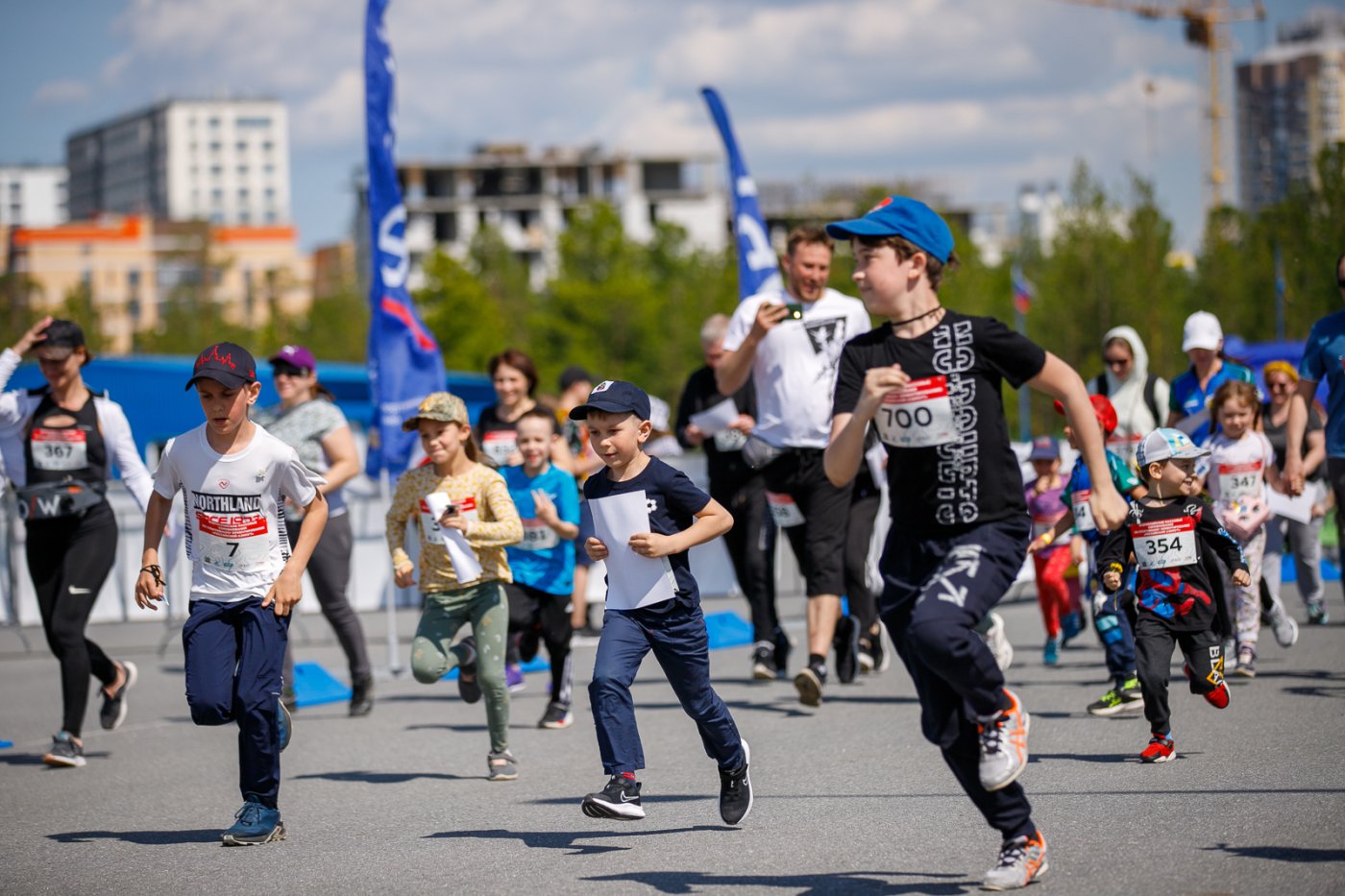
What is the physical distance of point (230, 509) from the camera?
269 inches

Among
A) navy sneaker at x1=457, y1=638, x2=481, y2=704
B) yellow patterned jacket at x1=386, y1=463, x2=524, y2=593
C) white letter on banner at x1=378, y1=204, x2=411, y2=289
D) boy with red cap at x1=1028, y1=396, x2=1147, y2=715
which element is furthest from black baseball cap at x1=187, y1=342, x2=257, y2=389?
white letter on banner at x1=378, y1=204, x2=411, y2=289

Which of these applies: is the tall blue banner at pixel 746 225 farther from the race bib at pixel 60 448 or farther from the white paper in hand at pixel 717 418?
the race bib at pixel 60 448

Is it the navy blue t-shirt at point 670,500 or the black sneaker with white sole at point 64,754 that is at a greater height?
the navy blue t-shirt at point 670,500

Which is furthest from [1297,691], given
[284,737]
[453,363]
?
[453,363]

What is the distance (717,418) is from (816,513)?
120 cm

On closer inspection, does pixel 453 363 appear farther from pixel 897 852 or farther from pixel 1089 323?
pixel 897 852

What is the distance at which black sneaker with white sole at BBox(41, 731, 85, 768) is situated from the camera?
8.78 m

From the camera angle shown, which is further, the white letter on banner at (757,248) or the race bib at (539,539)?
the white letter on banner at (757,248)

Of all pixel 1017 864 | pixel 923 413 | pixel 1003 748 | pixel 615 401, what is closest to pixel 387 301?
pixel 615 401

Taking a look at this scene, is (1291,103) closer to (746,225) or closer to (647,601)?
(746,225)

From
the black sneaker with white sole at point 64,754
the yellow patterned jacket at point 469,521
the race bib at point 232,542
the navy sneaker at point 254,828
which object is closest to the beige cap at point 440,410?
the yellow patterned jacket at point 469,521

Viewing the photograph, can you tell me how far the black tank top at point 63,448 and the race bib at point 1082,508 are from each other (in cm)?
533

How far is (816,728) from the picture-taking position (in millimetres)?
8758

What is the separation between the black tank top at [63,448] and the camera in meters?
8.90
